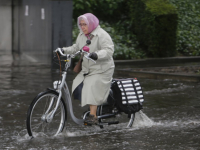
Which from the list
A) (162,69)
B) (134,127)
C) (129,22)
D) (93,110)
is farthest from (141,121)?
(129,22)

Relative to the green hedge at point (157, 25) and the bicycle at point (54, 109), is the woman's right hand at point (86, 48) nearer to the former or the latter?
the bicycle at point (54, 109)

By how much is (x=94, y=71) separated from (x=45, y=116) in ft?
2.77

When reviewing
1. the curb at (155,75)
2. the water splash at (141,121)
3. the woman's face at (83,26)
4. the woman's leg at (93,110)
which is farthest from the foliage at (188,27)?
the woman's face at (83,26)

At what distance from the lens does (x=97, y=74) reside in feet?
20.1

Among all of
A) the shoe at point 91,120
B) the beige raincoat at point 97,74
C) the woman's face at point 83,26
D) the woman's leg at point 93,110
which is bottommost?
the shoe at point 91,120

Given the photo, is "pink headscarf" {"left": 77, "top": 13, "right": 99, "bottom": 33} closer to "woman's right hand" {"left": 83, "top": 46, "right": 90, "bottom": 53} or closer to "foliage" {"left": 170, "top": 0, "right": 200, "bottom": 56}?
"woman's right hand" {"left": 83, "top": 46, "right": 90, "bottom": 53}

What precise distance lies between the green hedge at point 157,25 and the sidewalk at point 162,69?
2.36 feet

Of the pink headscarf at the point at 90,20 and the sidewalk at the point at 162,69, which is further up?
the pink headscarf at the point at 90,20

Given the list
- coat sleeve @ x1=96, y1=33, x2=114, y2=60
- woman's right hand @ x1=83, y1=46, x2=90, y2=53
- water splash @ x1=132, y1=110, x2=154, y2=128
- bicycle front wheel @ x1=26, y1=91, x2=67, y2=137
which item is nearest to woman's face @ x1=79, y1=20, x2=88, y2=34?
coat sleeve @ x1=96, y1=33, x2=114, y2=60

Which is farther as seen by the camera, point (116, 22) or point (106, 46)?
point (116, 22)

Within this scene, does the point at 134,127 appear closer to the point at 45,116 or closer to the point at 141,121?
the point at 141,121

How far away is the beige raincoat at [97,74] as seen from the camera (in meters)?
6.07

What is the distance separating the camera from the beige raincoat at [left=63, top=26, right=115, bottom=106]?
607 cm

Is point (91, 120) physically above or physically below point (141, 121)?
above
